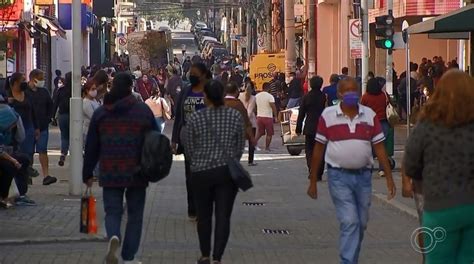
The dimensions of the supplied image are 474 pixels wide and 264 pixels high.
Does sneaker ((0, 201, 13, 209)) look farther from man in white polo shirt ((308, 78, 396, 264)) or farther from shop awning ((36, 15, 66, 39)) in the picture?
shop awning ((36, 15, 66, 39))

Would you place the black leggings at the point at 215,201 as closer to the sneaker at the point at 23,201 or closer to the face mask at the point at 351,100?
the face mask at the point at 351,100

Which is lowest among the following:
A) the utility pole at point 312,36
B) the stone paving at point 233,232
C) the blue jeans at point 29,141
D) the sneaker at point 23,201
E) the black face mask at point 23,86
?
the stone paving at point 233,232

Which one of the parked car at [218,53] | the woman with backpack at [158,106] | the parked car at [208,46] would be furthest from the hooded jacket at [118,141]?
the parked car at [208,46]

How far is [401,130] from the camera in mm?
36156

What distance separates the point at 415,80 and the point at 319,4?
20207 millimetres

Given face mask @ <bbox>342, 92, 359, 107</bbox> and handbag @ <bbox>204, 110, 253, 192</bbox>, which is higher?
face mask @ <bbox>342, 92, 359, 107</bbox>

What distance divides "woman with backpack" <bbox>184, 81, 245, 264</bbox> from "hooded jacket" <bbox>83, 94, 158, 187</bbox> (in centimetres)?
46

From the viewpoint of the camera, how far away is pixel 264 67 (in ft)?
165

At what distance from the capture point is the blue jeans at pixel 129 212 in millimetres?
10914

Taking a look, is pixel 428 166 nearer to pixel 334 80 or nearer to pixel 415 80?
pixel 334 80

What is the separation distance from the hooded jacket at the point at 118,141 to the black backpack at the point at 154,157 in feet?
0.26

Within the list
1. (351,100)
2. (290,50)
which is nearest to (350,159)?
(351,100)

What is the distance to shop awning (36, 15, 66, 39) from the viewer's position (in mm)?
43531

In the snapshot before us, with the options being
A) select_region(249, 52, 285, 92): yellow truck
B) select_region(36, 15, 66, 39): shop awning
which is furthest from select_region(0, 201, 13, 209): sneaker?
select_region(249, 52, 285, 92): yellow truck
